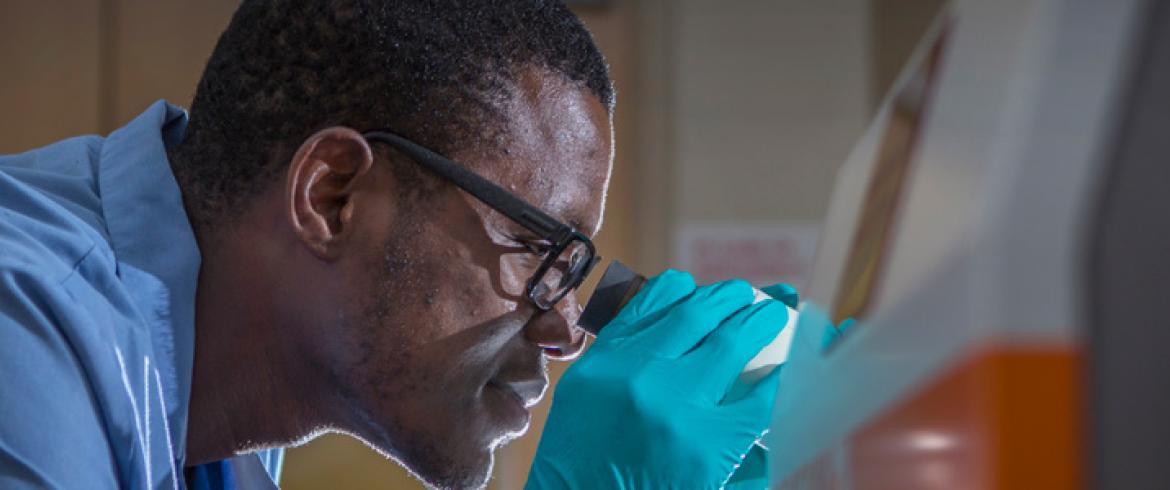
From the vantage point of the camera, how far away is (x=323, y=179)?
100 cm

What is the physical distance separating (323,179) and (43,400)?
30 cm

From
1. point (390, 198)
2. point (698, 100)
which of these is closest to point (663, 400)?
point (390, 198)

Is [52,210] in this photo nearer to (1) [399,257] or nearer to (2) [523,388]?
(1) [399,257]

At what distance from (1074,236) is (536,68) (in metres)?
0.88

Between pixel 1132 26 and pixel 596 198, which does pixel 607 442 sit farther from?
pixel 1132 26

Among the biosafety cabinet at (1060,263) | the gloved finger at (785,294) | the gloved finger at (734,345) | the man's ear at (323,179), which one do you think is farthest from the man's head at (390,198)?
the biosafety cabinet at (1060,263)

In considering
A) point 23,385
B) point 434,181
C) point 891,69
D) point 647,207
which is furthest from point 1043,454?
point 891,69

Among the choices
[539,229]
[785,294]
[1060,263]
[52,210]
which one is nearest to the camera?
[1060,263]

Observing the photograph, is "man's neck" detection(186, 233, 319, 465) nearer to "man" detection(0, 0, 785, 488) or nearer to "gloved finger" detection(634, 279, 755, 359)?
"man" detection(0, 0, 785, 488)

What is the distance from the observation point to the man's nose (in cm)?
106

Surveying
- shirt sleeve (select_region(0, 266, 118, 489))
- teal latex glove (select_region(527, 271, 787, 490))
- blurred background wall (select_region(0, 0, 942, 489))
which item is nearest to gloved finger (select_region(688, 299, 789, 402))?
teal latex glove (select_region(527, 271, 787, 490))

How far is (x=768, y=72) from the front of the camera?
2797mm

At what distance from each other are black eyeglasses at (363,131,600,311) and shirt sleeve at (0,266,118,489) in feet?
1.00

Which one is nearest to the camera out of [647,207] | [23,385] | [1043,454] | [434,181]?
[1043,454]
